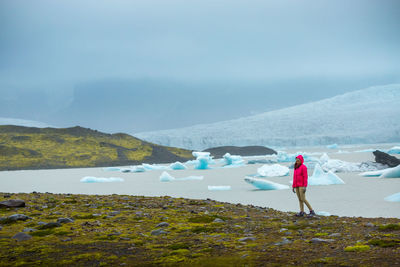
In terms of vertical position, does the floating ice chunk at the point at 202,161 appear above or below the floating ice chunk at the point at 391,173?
above

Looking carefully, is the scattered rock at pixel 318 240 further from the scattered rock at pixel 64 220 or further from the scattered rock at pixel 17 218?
the scattered rock at pixel 17 218

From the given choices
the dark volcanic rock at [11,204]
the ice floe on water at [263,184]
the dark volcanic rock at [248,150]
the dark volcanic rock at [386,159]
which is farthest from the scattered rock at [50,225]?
the dark volcanic rock at [248,150]

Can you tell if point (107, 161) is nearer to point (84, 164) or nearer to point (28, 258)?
point (84, 164)

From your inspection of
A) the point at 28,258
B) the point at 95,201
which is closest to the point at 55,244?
the point at 28,258

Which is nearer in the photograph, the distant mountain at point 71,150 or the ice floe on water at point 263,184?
the ice floe on water at point 263,184

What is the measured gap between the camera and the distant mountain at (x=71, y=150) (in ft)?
242

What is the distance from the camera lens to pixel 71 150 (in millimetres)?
79750

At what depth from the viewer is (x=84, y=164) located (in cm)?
7500

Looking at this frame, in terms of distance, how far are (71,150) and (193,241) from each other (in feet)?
249

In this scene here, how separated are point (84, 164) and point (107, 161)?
174 inches

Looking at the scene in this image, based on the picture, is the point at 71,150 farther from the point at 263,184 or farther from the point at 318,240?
the point at 318,240

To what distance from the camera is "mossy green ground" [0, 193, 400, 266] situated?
20.5ft

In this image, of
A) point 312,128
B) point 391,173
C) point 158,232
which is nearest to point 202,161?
point 391,173

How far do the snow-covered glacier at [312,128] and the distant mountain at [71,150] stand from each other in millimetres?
13374
